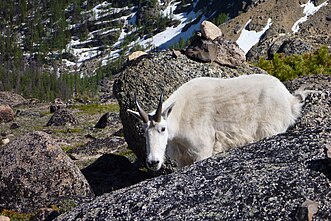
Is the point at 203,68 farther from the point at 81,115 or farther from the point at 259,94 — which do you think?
the point at 81,115

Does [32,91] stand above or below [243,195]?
below

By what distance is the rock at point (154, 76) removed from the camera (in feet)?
64.7

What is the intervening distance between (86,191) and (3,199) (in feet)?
9.57

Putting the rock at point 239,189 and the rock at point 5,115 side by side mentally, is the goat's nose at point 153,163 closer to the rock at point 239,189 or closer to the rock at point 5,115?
the rock at point 239,189

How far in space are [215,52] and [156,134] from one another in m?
9.13

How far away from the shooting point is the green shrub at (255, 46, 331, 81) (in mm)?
33188

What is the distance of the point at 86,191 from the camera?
62.8 ft

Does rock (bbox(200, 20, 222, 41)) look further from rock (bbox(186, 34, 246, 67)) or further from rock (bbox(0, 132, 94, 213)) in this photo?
rock (bbox(0, 132, 94, 213))

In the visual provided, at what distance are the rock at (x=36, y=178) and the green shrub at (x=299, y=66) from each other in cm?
1778

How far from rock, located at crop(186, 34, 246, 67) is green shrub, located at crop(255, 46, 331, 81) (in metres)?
12.5

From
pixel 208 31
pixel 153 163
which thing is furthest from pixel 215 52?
pixel 153 163

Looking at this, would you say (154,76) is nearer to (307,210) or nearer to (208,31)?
(208,31)

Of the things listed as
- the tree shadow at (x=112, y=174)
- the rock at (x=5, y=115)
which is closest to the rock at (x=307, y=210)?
the tree shadow at (x=112, y=174)

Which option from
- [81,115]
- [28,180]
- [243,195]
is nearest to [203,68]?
[28,180]
